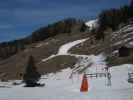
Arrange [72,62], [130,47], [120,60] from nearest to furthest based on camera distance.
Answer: [120,60] → [130,47] → [72,62]

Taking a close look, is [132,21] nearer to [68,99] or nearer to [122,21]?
[122,21]

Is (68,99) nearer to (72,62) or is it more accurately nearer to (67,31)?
(72,62)

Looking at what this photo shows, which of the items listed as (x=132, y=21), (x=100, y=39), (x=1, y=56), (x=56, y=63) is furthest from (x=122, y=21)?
(x=1, y=56)

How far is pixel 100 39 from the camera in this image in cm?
11444

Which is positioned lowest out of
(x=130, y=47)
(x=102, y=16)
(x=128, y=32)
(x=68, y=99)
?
(x=68, y=99)

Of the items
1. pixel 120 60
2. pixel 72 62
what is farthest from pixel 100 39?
pixel 120 60

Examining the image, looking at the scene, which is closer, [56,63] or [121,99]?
[121,99]

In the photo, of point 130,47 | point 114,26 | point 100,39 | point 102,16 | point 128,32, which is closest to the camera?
point 130,47

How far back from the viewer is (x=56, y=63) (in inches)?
3644

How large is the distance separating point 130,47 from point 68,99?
64.1 m

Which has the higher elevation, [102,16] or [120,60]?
[102,16]

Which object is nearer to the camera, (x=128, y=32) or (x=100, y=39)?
(x=128, y=32)

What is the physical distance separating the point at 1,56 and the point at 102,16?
6992cm

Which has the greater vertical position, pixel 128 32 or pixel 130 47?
pixel 128 32
